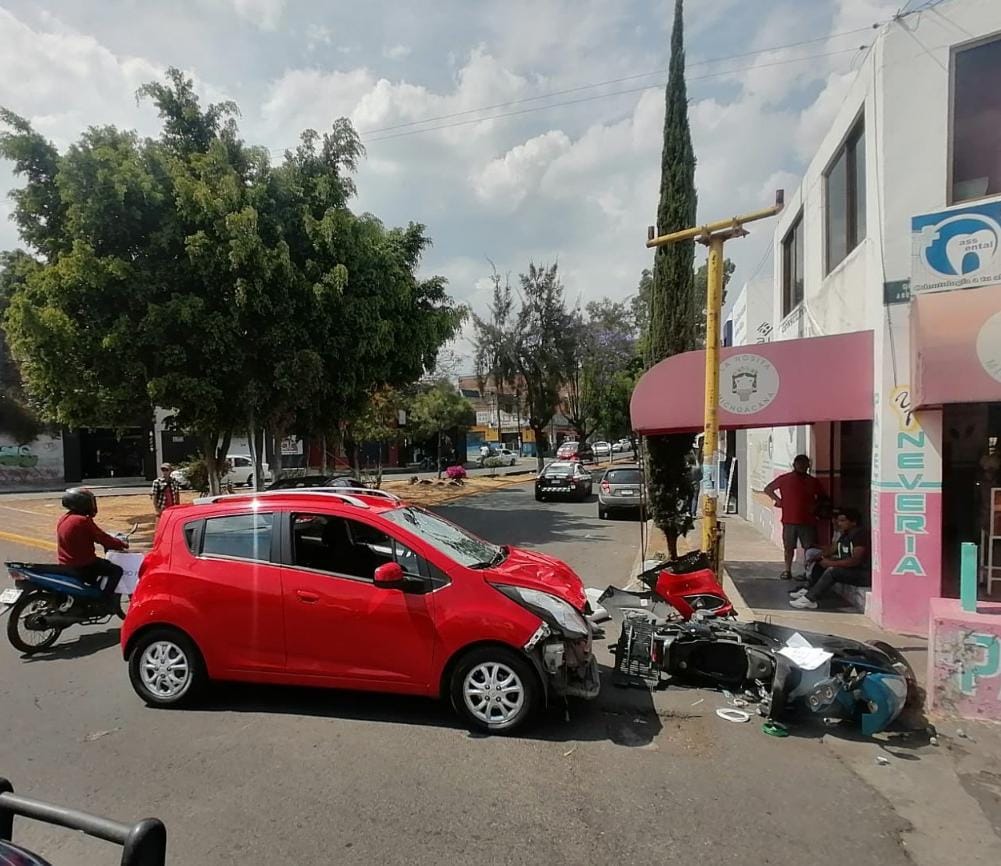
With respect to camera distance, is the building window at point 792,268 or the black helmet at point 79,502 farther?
the building window at point 792,268

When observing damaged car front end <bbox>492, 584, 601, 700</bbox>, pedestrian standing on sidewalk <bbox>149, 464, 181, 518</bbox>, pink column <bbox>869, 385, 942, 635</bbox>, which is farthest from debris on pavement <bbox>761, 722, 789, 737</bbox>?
pedestrian standing on sidewalk <bbox>149, 464, 181, 518</bbox>

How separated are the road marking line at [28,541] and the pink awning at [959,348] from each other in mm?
14727

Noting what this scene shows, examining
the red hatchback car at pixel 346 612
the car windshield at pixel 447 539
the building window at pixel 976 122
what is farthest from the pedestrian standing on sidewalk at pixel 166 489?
the building window at pixel 976 122

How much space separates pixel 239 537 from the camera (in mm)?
5188

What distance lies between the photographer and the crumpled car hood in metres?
4.87

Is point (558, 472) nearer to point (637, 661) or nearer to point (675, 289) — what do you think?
point (675, 289)

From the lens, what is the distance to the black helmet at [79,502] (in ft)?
22.8

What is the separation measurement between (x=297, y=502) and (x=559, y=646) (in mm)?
2262

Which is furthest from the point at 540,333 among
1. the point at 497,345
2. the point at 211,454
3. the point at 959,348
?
the point at 959,348

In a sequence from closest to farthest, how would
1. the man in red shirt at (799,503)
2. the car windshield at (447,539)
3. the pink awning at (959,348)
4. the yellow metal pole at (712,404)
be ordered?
the car windshield at (447,539)
the pink awning at (959,348)
the yellow metal pole at (712,404)
the man in red shirt at (799,503)

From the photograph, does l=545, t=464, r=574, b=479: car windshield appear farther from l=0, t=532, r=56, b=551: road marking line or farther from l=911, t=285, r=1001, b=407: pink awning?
l=911, t=285, r=1001, b=407: pink awning

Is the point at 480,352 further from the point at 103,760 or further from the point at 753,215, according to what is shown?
the point at 103,760

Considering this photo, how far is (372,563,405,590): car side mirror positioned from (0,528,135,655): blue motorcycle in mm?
4119

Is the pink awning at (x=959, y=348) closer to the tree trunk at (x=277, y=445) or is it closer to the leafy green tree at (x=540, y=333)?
the tree trunk at (x=277, y=445)
